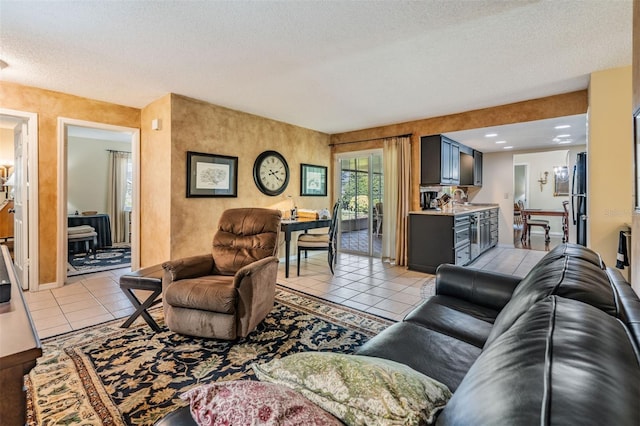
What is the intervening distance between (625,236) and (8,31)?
5.38 metres

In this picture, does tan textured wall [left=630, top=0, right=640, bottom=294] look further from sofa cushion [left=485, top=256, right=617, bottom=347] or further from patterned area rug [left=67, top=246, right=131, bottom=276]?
patterned area rug [left=67, top=246, right=131, bottom=276]

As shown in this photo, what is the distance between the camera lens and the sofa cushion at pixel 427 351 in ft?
4.02

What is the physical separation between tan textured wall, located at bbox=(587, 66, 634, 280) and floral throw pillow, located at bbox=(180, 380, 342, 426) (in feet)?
11.9

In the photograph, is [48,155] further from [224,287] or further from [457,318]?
[457,318]

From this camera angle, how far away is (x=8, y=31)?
7.70ft

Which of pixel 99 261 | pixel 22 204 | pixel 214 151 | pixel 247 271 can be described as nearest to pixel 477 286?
pixel 247 271

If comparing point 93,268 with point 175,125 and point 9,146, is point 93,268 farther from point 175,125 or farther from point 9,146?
point 9,146

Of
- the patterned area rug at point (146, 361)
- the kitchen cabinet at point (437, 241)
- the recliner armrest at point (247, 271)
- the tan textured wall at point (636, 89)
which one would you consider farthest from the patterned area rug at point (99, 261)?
the tan textured wall at point (636, 89)

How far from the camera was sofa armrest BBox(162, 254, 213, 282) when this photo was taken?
246 centimetres

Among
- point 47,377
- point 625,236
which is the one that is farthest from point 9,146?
point 625,236

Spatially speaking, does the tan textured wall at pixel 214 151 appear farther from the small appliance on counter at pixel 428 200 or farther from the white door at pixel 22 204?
the small appliance on counter at pixel 428 200

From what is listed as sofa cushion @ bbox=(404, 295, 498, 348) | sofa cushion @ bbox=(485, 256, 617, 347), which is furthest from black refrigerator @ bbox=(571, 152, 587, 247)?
sofa cushion @ bbox=(485, 256, 617, 347)

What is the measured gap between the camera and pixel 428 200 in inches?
201

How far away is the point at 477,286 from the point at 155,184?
394 cm
